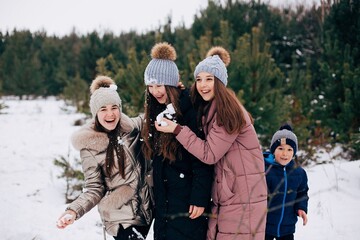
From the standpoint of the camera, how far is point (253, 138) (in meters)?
2.12

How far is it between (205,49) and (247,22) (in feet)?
18.9

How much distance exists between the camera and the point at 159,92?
2.26 m

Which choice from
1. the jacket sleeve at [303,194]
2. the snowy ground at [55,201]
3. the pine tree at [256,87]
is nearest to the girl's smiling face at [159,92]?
the snowy ground at [55,201]

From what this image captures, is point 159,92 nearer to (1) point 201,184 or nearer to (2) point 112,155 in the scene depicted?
(2) point 112,155

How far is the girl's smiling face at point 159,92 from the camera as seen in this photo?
2.26m

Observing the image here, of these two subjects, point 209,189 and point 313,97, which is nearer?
point 209,189

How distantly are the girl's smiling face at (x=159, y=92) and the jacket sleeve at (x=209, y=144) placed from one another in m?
0.36

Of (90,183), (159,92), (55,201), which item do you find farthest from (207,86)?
(55,201)

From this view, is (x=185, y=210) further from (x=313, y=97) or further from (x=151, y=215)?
(x=313, y=97)

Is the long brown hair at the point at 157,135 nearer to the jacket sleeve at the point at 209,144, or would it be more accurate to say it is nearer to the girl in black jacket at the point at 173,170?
the girl in black jacket at the point at 173,170

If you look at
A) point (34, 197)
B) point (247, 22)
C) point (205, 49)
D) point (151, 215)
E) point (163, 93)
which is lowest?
point (34, 197)

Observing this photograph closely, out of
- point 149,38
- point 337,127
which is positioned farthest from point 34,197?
point 149,38

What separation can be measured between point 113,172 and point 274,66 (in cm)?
757

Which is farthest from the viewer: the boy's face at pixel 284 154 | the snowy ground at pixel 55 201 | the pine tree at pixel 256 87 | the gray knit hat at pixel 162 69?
the pine tree at pixel 256 87
